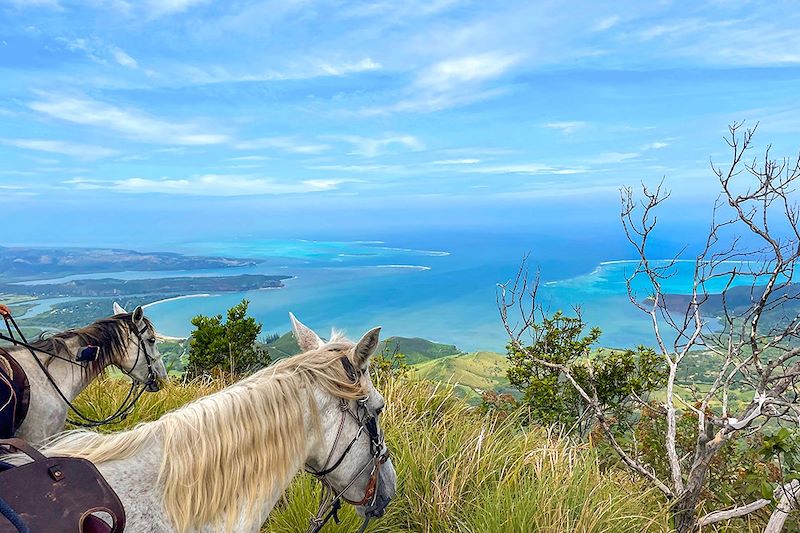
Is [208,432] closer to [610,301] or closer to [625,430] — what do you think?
[625,430]

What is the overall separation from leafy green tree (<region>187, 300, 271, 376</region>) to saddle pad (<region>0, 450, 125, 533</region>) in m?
6.45

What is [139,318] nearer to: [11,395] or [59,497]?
[11,395]

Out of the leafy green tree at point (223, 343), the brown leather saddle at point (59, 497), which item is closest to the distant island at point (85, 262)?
the leafy green tree at point (223, 343)

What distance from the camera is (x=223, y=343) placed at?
782 centimetres

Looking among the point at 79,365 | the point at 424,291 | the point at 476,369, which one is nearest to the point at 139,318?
the point at 79,365

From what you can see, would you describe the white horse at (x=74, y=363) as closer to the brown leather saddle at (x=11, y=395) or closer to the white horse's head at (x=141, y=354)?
the white horse's head at (x=141, y=354)

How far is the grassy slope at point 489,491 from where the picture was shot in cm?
298

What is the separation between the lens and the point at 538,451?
12.4 ft

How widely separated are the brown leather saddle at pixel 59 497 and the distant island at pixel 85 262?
67.7 metres

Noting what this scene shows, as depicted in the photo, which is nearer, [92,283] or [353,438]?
[353,438]

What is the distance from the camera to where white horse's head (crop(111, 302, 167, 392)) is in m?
4.95

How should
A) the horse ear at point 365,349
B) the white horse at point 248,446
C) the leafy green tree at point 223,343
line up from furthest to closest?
the leafy green tree at point 223,343
the horse ear at point 365,349
the white horse at point 248,446

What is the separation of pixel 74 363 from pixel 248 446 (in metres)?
3.43

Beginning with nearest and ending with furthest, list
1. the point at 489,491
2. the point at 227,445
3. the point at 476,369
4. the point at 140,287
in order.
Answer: the point at 227,445 → the point at 489,491 → the point at 476,369 → the point at 140,287
